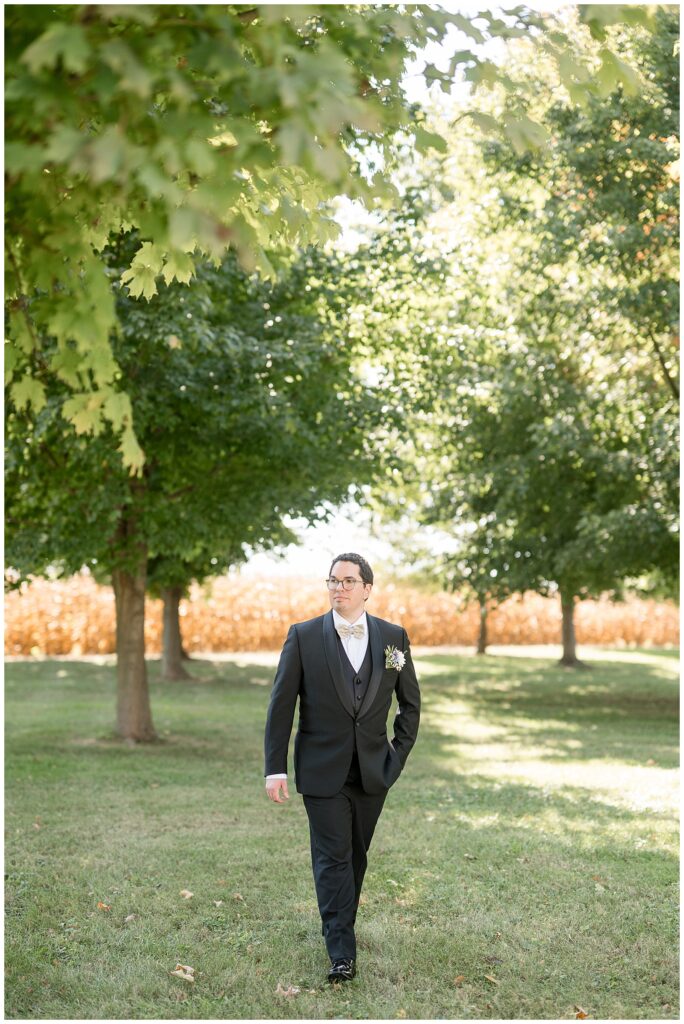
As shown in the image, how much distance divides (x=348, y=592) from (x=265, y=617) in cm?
2862

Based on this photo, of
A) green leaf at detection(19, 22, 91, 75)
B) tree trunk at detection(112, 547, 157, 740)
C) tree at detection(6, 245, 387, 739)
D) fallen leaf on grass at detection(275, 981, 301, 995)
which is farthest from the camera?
tree trunk at detection(112, 547, 157, 740)

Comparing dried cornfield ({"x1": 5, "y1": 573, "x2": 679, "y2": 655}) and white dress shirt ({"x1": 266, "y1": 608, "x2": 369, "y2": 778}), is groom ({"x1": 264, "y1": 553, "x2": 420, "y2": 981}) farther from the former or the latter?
dried cornfield ({"x1": 5, "y1": 573, "x2": 679, "y2": 655})

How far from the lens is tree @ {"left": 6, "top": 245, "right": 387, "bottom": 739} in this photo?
11.7 meters

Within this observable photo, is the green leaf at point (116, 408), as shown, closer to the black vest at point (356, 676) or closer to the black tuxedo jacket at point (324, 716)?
the black tuxedo jacket at point (324, 716)

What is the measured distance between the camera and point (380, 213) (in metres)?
14.3

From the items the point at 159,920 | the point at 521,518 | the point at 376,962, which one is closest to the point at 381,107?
the point at 376,962

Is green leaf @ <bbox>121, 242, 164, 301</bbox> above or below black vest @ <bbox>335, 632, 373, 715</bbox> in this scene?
above

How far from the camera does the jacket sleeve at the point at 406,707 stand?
19.0 ft

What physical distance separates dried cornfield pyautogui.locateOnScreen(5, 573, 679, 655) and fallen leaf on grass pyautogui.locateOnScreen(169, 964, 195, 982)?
20863mm

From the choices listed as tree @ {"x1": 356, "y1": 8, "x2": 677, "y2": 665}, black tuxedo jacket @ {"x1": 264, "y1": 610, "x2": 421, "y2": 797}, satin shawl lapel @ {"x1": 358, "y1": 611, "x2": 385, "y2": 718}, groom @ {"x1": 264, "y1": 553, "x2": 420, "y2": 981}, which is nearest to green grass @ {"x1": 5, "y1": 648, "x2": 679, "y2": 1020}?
groom @ {"x1": 264, "y1": 553, "x2": 420, "y2": 981}

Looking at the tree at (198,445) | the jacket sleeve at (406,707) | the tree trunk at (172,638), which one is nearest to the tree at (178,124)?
the jacket sleeve at (406,707)

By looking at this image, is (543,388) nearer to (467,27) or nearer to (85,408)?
(467,27)

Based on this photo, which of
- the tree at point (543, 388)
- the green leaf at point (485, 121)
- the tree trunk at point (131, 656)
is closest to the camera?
the green leaf at point (485, 121)

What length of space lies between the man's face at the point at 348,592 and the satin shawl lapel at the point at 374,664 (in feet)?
0.32
